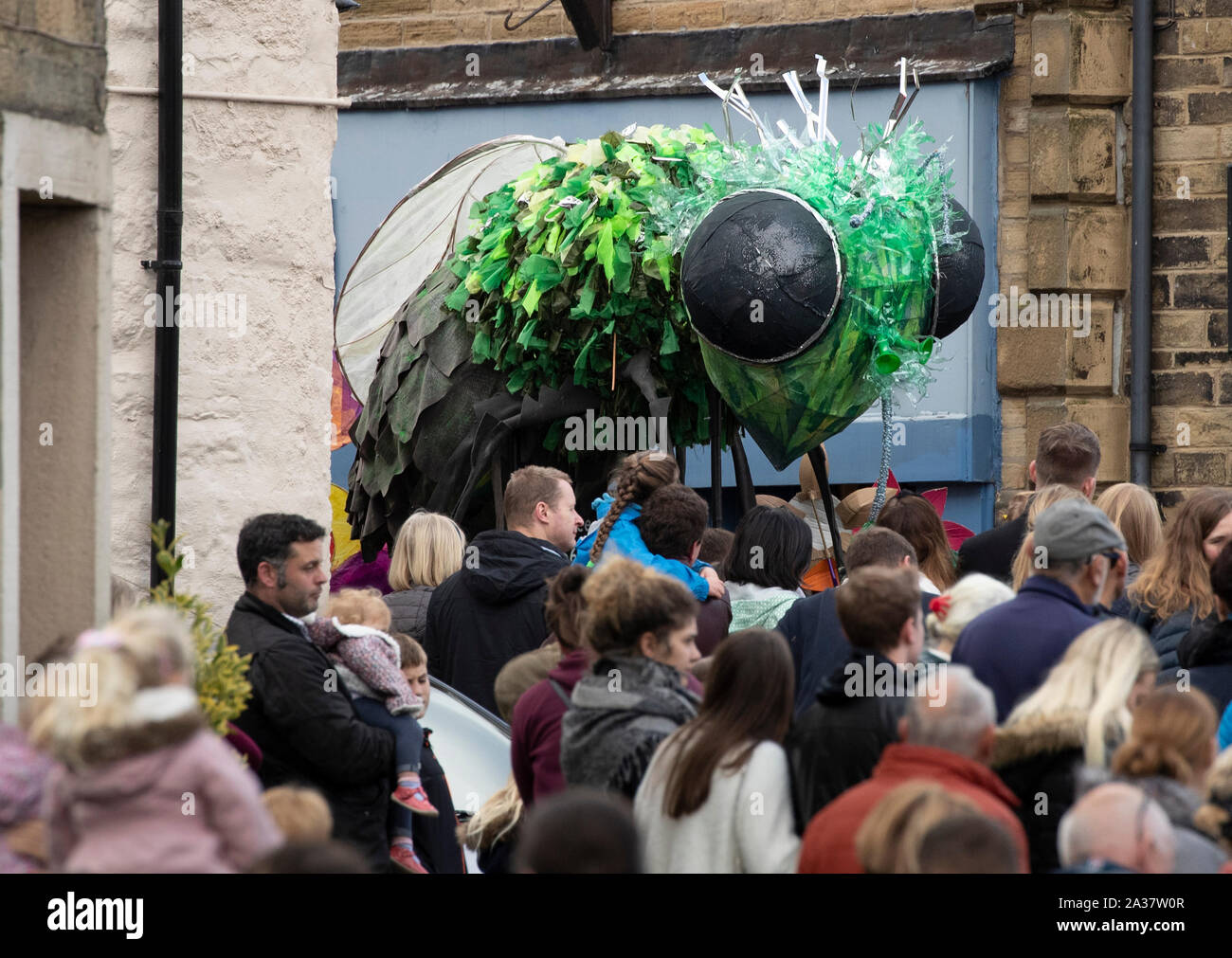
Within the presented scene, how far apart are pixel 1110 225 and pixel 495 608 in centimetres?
536

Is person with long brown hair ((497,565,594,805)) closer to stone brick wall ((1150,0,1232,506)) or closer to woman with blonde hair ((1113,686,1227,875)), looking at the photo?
woman with blonde hair ((1113,686,1227,875))

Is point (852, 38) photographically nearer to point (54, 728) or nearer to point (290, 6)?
point (290, 6)

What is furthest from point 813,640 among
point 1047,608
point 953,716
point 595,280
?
point 595,280

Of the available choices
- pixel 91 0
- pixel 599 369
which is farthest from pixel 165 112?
pixel 599 369

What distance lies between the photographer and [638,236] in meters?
6.89

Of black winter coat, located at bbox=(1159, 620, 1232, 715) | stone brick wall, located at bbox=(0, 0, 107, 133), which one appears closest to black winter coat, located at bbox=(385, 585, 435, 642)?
stone brick wall, located at bbox=(0, 0, 107, 133)

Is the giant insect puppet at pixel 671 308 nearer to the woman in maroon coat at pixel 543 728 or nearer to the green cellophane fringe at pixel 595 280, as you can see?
the green cellophane fringe at pixel 595 280

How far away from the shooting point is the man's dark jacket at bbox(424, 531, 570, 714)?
19.2 feet

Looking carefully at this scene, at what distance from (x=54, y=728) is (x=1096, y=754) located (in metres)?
1.95

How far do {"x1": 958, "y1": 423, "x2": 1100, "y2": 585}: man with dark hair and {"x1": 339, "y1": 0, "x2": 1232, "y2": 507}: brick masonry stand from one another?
369 centimetres

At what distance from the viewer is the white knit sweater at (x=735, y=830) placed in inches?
139

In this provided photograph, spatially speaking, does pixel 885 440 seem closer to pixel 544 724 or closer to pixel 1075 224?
pixel 544 724

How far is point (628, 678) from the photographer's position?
3.90 metres

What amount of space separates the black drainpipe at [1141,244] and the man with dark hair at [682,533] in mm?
4857
